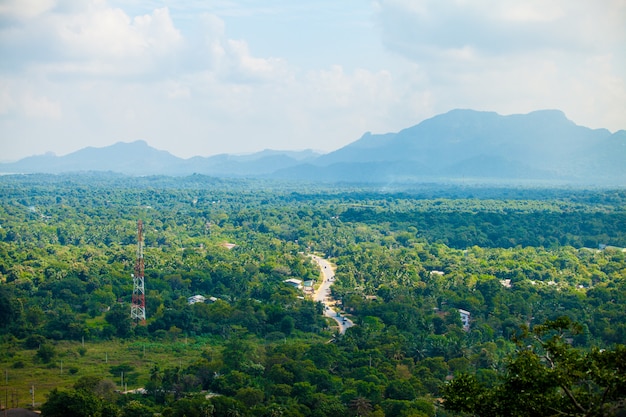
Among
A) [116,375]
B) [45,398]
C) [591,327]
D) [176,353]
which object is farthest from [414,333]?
[45,398]

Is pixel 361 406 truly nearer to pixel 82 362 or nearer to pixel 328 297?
pixel 82 362

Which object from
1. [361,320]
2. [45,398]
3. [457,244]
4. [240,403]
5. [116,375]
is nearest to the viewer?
[240,403]

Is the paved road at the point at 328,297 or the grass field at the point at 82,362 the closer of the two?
the grass field at the point at 82,362

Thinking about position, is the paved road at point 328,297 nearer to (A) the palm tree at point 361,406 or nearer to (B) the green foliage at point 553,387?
(A) the palm tree at point 361,406

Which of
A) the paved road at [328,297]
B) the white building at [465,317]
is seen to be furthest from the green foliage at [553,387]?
the white building at [465,317]

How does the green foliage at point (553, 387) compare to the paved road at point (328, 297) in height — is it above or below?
above

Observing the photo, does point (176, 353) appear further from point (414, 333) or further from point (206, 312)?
point (414, 333)

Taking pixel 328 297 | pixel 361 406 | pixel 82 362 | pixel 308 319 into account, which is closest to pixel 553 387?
pixel 361 406
